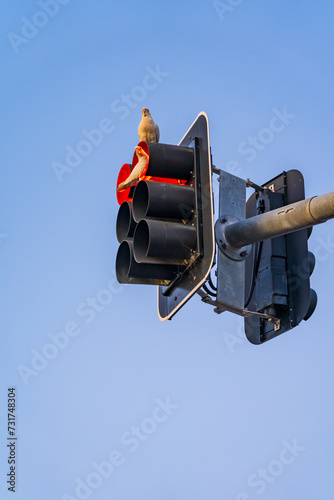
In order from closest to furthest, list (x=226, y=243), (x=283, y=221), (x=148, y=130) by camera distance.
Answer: (x=283, y=221)
(x=226, y=243)
(x=148, y=130)

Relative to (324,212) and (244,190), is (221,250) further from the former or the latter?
(324,212)

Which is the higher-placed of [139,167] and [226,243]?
[139,167]

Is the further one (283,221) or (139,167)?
(139,167)

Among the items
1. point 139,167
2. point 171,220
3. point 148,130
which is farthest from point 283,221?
point 148,130

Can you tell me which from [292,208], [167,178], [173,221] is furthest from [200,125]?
[292,208]

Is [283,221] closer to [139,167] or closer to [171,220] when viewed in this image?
[171,220]

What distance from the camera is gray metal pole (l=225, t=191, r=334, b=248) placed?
498 cm

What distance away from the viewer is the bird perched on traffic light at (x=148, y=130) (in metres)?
A: 7.11

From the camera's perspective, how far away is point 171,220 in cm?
586

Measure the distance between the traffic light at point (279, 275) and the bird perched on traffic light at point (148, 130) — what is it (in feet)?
3.96

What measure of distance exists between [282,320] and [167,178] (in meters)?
1.65

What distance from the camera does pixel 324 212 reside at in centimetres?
495

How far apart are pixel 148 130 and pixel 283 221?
220 cm

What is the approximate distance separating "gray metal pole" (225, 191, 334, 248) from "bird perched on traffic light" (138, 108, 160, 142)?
4.59 feet
